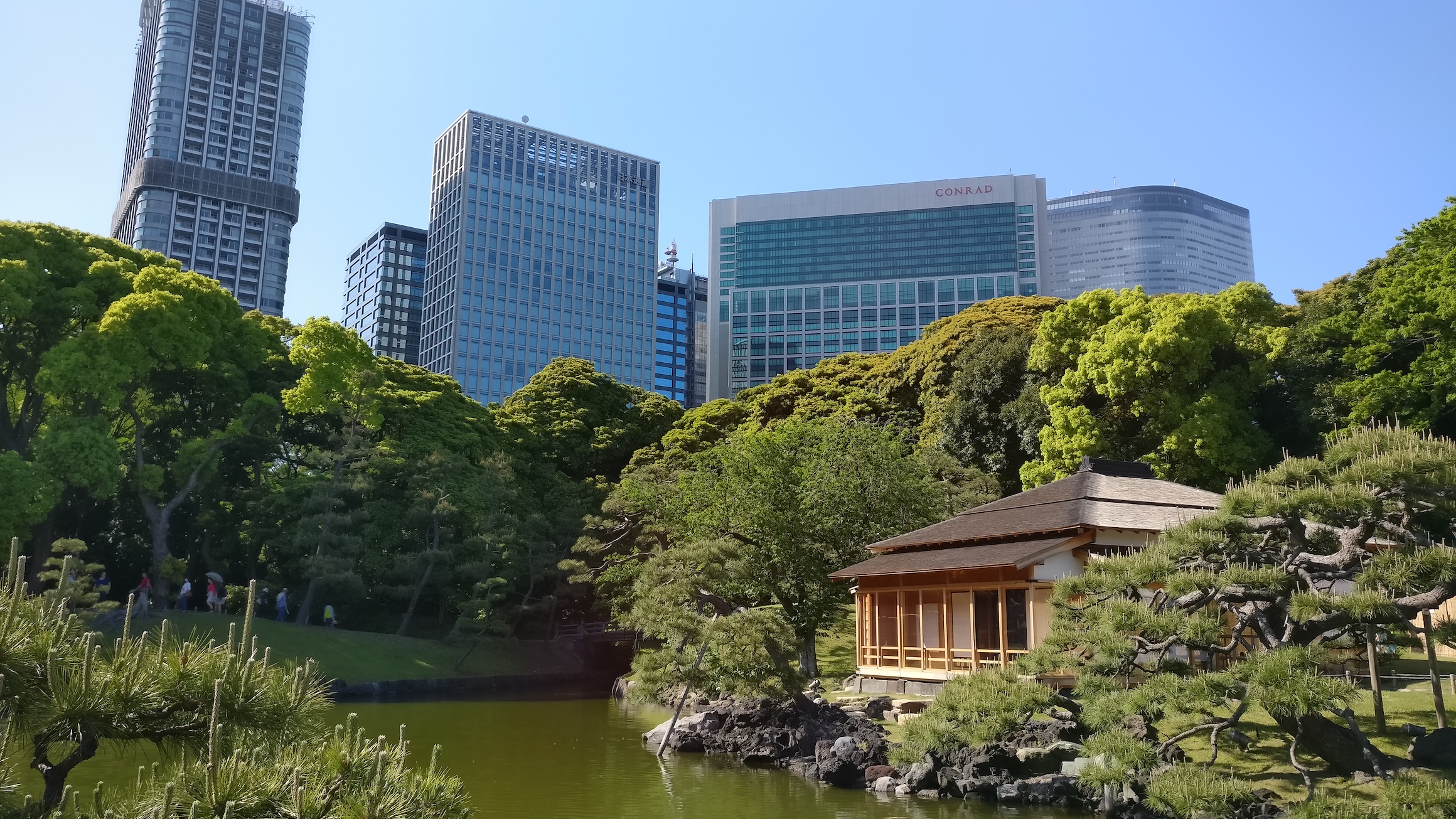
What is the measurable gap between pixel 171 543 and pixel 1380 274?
3169cm

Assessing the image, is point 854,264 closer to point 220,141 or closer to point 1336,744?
point 220,141

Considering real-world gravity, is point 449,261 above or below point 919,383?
above

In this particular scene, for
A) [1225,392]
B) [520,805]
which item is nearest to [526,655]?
[520,805]

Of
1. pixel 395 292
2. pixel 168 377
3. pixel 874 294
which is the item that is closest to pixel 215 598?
pixel 168 377

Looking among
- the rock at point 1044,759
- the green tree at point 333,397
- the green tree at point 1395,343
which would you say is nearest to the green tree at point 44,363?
the green tree at point 333,397

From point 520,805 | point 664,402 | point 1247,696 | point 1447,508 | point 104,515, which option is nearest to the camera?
point 1247,696

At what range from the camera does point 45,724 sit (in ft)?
13.7

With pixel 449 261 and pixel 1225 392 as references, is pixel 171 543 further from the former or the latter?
pixel 449 261

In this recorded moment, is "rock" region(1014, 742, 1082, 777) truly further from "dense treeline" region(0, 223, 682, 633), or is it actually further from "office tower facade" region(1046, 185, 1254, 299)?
"office tower facade" region(1046, 185, 1254, 299)

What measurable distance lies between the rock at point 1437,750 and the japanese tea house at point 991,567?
4.87 metres

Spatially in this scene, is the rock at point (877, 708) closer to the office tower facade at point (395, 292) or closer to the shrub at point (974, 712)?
the shrub at point (974, 712)

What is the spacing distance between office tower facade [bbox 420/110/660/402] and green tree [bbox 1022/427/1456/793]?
80045 mm

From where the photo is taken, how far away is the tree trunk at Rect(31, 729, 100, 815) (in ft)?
14.5

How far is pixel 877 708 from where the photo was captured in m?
16.0
